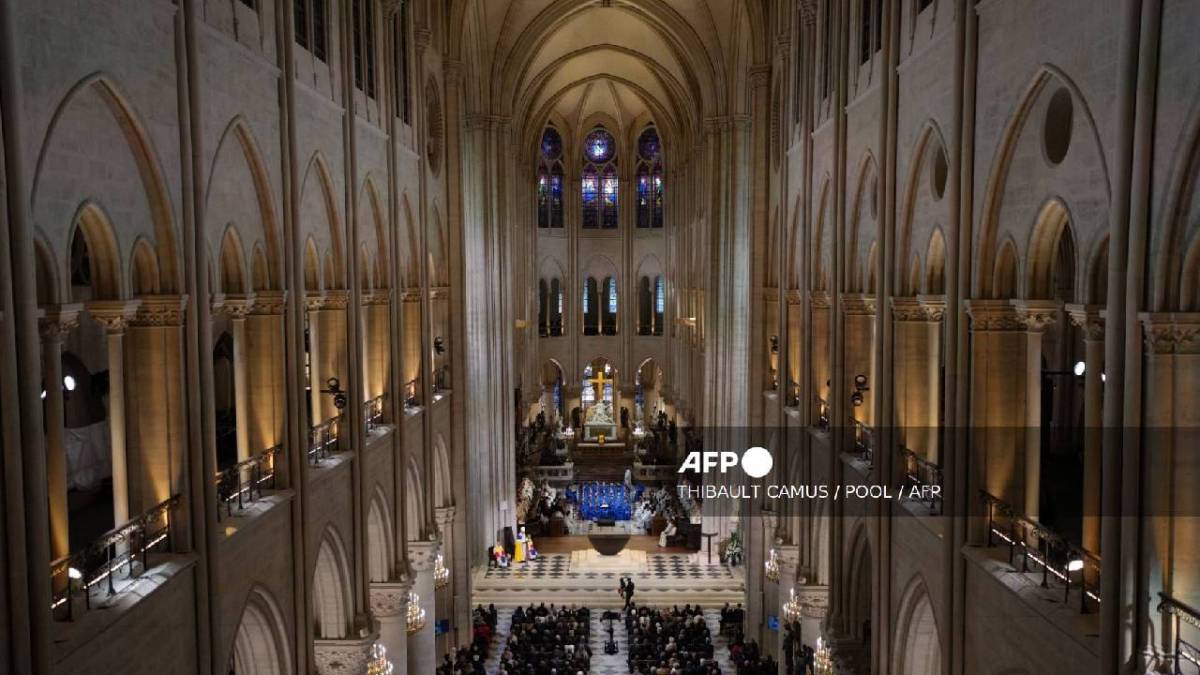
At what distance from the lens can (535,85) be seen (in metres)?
45.5

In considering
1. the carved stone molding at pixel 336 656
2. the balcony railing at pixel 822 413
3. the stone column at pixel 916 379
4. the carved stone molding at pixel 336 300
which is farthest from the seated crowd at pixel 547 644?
the stone column at pixel 916 379

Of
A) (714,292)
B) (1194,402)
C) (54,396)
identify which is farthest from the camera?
(714,292)

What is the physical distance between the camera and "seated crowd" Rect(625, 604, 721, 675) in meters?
24.6

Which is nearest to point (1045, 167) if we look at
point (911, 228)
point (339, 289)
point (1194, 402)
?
point (1194, 402)

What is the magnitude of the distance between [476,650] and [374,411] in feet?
29.7

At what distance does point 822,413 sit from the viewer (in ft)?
66.9

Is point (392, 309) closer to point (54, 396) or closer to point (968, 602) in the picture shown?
point (54, 396)

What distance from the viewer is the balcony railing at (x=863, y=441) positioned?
16781 mm

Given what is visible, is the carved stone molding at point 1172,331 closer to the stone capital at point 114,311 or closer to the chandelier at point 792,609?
the stone capital at point 114,311

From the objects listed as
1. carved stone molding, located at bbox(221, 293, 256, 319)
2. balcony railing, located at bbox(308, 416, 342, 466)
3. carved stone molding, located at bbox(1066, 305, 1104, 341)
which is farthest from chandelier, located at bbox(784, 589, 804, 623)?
carved stone molding, located at bbox(221, 293, 256, 319)

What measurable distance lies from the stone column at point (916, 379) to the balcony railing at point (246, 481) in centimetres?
921

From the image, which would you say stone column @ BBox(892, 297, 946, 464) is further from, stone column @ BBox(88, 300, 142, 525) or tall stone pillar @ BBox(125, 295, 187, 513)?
stone column @ BBox(88, 300, 142, 525)

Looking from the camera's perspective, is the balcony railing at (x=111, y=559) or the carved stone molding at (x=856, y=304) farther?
the carved stone molding at (x=856, y=304)

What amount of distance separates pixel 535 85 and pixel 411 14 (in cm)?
2298
